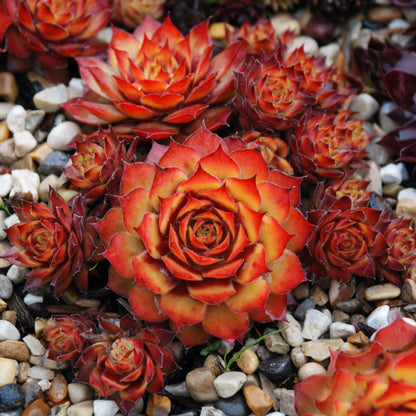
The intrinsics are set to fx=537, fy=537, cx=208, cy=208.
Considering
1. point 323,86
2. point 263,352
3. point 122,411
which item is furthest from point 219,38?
point 122,411

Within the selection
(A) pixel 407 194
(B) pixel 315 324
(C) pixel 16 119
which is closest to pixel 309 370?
(B) pixel 315 324

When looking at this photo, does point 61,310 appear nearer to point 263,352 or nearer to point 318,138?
point 263,352

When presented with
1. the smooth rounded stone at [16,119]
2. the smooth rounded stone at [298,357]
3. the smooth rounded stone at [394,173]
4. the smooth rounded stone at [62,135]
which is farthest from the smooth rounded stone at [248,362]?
the smooth rounded stone at [16,119]

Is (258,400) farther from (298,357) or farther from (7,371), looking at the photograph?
(7,371)

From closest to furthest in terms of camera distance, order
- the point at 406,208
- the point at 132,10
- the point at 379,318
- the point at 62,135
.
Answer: the point at 379,318, the point at 406,208, the point at 62,135, the point at 132,10

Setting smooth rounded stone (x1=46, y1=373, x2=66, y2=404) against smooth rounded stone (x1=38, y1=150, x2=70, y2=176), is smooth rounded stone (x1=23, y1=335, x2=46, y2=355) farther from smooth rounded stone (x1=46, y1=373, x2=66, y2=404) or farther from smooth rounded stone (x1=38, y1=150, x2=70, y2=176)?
smooth rounded stone (x1=38, y1=150, x2=70, y2=176)
